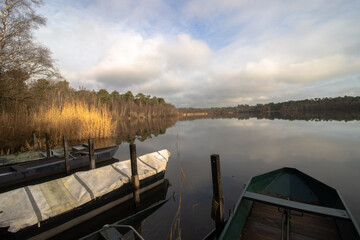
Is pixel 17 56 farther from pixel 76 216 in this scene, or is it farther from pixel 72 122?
pixel 76 216

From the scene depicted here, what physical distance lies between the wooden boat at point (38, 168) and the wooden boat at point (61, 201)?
3.64m

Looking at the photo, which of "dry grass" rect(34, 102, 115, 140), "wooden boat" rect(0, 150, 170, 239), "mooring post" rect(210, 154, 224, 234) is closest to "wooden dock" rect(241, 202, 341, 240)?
"mooring post" rect(210, 154, 224, 234)

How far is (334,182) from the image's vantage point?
6789mm

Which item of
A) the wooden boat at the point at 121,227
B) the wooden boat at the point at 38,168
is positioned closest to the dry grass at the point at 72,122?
the wooden boat at the point at 38,168

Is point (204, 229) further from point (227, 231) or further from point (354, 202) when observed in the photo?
point (354, 202)

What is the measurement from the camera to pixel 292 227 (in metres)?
3.38

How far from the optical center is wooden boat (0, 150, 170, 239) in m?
3.33

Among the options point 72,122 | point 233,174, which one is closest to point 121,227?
point 233,174

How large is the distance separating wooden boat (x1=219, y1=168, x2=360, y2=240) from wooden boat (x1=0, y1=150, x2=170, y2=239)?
350cm

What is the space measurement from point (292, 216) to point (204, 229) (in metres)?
2.09

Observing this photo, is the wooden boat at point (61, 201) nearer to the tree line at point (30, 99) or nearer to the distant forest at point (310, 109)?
the tree line at point (30, 99)

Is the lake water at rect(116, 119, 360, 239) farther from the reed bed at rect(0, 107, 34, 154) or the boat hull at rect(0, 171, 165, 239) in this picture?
the reed bed at rect(0, 107, 34, 154)

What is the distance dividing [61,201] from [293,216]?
550cm

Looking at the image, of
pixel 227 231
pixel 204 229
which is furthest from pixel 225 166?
pixel 227 231
